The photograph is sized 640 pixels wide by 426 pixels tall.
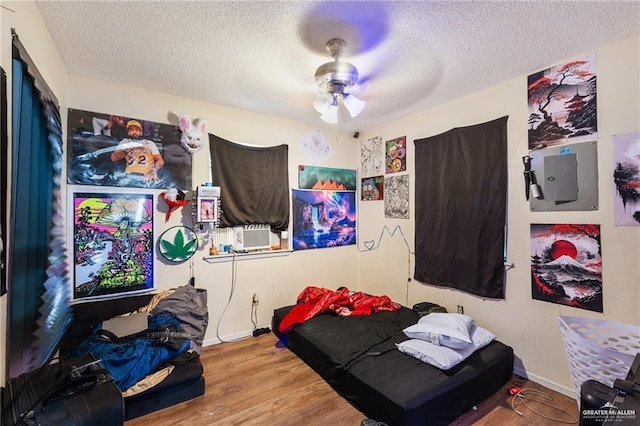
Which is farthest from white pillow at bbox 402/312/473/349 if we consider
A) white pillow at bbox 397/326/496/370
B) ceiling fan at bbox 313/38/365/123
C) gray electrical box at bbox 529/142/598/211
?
ceiling fan at bbox 313/38/365/123

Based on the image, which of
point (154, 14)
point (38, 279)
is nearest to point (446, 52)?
point (154, 14)

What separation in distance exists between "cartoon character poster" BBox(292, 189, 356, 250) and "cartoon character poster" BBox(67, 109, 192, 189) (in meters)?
1.31

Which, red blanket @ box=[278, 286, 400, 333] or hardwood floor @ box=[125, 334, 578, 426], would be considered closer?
hardwood floor @ box=[125, 334, 578, 426]

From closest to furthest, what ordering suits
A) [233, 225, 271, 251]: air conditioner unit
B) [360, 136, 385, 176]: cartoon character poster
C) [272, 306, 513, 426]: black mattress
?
1. [272, 306, 513, 426]: black mattress
2. [233, 225, 271, 251]: air conditioner unit
3. [360, 136, 385, 176]: cartoon character poster

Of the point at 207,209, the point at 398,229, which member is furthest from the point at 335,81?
the point at 398,229

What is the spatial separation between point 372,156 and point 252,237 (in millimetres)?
1872

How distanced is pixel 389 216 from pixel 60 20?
10.6 ft

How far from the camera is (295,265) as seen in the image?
Answer: 3461 millimetres

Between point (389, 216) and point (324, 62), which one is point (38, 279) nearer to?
point (324, 62)

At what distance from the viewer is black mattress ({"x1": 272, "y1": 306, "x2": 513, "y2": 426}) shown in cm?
172

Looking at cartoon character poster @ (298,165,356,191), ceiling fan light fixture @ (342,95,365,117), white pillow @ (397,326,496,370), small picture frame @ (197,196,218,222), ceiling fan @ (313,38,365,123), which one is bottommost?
white pillow @ (397,326,496,370)

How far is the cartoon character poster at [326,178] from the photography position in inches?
139

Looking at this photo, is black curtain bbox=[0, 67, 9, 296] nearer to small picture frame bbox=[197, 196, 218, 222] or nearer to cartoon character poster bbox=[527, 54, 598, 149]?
small picture frame bbox=[197, 196, 218, 222]

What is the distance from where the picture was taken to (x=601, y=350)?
5.02 feet
